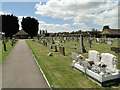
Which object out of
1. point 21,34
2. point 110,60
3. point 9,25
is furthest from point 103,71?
point 9,25

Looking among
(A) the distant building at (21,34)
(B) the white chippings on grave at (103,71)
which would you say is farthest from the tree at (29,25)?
(B) the white chippings on grave at (103,71)

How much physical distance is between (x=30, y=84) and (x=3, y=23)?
3072 inches

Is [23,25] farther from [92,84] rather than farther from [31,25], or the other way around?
[92,84]

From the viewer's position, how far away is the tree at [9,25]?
74.6 meters

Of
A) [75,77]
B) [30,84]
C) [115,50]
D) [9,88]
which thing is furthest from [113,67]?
[115,50]

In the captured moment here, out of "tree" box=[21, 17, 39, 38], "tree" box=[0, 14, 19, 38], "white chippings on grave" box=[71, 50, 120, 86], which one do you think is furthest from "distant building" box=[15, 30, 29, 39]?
"white chippings on grave" box=[71, 50, 120, 86]

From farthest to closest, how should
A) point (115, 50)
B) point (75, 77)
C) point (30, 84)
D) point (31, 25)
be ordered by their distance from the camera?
point (31, 25) < point (115, 50) < point (75, 77) < point (30, 84)

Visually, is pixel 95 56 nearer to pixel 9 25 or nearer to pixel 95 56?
pixel 95 56

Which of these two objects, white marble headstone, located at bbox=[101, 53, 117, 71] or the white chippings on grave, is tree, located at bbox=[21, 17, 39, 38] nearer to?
the white chippings on grave

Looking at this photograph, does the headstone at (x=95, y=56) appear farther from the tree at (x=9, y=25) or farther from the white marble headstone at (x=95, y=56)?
the tree at (x=9, y=25)

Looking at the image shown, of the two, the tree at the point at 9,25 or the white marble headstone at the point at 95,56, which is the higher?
the tree at the point at 9,25

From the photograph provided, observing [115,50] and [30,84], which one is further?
[115,50]

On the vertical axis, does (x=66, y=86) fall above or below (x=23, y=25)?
below

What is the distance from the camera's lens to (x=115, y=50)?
16.9m
